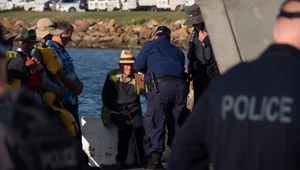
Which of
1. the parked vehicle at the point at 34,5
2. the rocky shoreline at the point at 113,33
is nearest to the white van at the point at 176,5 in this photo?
the rocky shoreline at the point at 113,33

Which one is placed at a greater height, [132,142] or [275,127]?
[275,127]

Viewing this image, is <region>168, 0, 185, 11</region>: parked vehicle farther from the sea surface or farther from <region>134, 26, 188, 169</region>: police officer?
<region>134, 26, 188, 169</region>: police officer

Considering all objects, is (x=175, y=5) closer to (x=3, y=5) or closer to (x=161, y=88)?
(x=3, y=5)

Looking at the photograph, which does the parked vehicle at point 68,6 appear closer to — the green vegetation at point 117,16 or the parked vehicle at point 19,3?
the green vegetation at point 117,16

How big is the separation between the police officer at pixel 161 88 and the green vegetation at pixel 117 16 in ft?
155

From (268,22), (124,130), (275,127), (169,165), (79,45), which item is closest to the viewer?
(275,127)

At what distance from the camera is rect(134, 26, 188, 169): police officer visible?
10.4 meters

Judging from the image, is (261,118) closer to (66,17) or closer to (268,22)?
(268,22)

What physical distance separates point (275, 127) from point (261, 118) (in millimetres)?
73

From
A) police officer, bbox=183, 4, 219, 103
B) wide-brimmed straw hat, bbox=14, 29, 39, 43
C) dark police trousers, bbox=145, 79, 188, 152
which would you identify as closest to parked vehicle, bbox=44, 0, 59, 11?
police officer, bbox=183, 4, 219, 103

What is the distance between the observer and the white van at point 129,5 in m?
67.2

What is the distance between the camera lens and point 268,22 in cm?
876

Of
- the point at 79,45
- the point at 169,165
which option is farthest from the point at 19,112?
the point at 79,45

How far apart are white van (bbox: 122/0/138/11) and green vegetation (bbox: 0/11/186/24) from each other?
3.27 ft
